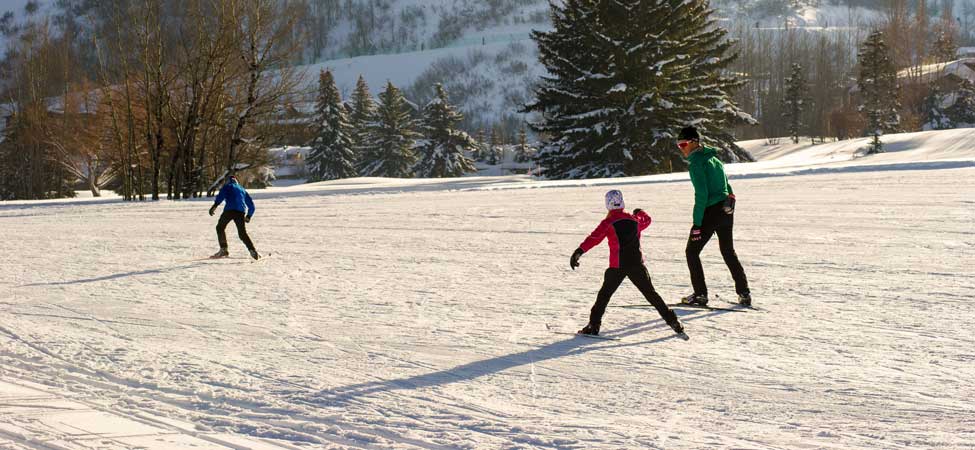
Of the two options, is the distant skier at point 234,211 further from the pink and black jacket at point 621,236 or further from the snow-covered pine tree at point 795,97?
the snow-covered pine tree at point 795,97

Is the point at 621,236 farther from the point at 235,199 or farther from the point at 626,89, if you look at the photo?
the point at 626,89

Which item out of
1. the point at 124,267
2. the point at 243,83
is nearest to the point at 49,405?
the point at 124,267

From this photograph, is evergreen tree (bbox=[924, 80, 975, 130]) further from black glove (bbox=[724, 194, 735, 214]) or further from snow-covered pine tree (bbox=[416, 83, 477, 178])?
black glove (bbox=[724, 194, 735, 214])

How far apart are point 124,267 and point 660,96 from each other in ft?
81.7

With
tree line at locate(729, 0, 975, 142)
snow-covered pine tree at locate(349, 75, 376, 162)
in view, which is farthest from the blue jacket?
snow-covered pine tree at locate(349, 75, 376, 162)

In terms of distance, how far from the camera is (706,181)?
Result: 7.31m

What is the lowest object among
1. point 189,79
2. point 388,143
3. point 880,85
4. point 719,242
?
point 719,242

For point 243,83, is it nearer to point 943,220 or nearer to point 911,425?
point 943,220

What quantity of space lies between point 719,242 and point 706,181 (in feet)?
2.12

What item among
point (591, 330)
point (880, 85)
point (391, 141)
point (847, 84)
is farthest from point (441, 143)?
point (591, 330)

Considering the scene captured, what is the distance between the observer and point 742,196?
17.6 metres

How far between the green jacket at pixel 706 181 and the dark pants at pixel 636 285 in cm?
120

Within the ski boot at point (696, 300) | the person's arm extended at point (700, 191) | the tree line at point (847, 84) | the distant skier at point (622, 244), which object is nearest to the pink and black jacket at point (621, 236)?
the distant skier at point (622, 244)

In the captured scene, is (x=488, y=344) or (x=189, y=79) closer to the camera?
(x=488, y=344)
